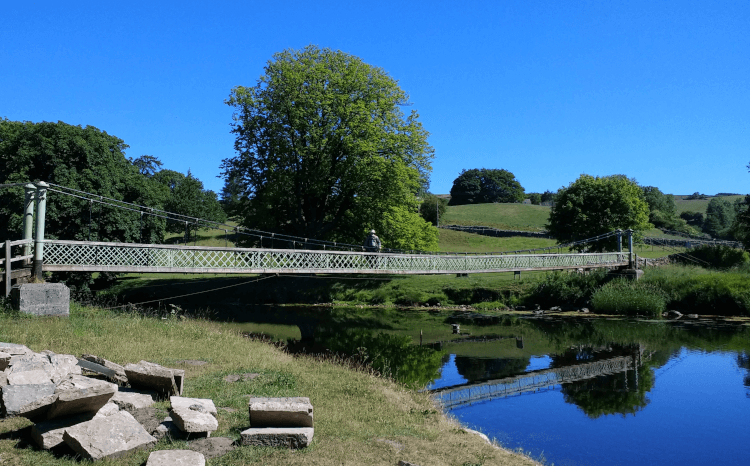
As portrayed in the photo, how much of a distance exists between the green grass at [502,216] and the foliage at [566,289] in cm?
3157

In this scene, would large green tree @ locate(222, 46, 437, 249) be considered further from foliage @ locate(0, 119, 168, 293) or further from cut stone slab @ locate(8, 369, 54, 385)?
cut stone slab @ locate(8, 369, 54, 385)

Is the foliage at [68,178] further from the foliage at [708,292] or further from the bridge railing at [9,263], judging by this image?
the foliage at [708,292]

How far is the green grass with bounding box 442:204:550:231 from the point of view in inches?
2462

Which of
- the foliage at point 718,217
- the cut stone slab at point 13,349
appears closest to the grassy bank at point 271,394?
the cut stone slab at point 13,349

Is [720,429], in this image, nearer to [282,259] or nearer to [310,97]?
[282,259]

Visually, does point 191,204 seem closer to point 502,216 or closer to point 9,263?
point 9,263

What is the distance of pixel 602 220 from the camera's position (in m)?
36.9

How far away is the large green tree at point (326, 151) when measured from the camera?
28.9m

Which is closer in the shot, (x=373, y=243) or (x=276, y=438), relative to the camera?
(x=276, y=438)

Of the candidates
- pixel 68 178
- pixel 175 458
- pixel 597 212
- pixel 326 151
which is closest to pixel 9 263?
pixel 175 458

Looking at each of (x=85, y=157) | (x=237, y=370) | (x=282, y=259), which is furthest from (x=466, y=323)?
(x=85, y=157)

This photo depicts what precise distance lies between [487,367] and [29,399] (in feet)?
35.7

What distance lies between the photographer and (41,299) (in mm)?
13547

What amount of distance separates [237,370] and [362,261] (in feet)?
47.5
